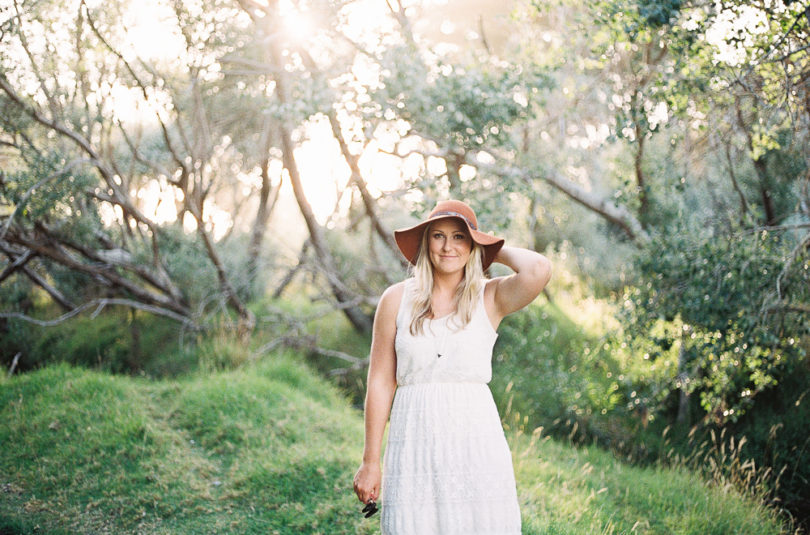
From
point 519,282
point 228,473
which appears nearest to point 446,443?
point 519,282

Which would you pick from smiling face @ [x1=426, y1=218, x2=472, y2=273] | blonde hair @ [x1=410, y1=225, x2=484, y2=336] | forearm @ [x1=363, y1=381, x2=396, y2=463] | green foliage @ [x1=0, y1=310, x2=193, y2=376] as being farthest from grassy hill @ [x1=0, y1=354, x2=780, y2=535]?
green foliage @ [x1=0, y1=310, x2=193, y2=376]

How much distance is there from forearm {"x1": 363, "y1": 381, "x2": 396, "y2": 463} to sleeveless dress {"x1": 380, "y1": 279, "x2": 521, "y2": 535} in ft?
0.18

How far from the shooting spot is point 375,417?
2959mm

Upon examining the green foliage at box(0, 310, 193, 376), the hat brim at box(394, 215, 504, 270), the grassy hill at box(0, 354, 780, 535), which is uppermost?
the hat brim at box(394, 215, 504, 270)

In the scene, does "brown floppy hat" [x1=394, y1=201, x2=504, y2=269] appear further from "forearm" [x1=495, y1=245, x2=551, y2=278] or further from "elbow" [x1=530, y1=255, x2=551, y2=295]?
"elbow" [x1=530, y1=255, x2=551, y2=295]

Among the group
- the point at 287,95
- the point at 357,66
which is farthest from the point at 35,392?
the point at 357,66

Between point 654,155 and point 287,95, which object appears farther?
point 654,155

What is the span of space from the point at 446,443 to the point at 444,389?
0.74ft

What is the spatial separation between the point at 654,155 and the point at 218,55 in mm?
6159

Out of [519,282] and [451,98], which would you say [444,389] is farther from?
[451,98]

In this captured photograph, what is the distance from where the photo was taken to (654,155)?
965 centimetres

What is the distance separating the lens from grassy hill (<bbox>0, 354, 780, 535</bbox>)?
16.2ft

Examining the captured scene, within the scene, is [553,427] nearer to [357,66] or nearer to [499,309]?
[357,66]

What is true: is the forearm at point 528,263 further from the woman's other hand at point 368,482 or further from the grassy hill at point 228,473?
the grassy hill at point 228,473
